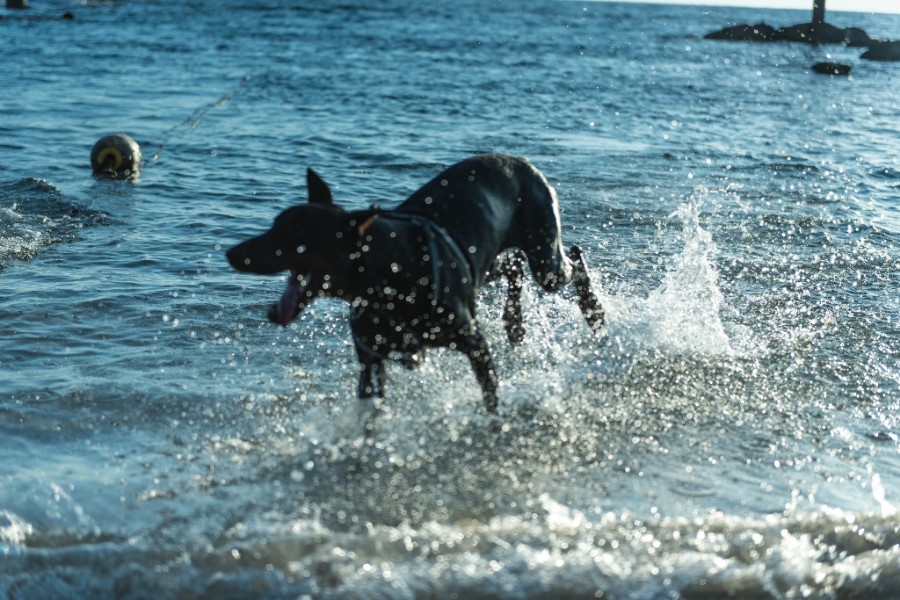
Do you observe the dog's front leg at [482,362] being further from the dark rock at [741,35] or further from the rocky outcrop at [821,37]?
the dark rock at [741,35]

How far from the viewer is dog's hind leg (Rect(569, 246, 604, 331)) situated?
23.9ft

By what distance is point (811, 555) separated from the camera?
462 centimetres

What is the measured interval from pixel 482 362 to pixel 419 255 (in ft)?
2.52

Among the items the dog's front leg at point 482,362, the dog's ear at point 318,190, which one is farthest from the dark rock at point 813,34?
the dog's ear at point 318,190

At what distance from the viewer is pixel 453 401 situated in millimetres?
6203

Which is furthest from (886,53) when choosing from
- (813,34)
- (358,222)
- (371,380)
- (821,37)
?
(358,222)

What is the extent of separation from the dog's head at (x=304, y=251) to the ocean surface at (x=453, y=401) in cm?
97

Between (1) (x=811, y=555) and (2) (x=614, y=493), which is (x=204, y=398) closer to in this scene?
(2) (x=614, y=493)

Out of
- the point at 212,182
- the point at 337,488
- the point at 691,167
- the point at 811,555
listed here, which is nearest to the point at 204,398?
the point at 337,488

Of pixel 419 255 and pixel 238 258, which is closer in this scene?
pixel 238 258

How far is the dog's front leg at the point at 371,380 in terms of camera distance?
5.64 metres

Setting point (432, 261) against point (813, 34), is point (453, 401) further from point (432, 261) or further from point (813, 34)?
point (813, 34)

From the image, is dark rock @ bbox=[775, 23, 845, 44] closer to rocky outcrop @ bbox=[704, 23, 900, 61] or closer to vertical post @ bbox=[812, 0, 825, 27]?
rocky outcrop @ bbox=[704, 23, 900, 61]

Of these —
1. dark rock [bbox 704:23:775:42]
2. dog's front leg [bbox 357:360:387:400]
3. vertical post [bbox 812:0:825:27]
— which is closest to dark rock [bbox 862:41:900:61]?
vertical post [bbox 812:0:825:27]
